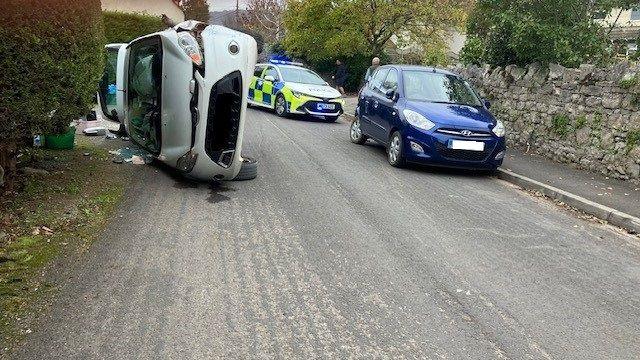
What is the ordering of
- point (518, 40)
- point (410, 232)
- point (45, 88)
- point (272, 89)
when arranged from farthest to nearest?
point (272, 89) < point (518, 40) < point (410, 232) < point (45, 88)

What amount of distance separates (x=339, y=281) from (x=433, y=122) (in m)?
4.98

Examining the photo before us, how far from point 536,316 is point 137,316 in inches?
109

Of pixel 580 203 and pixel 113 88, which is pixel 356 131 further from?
pixel 580 203

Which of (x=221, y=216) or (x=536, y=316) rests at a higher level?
(x=536, y=316)

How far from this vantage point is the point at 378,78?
11.0 m

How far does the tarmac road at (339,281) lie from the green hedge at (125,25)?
16.7 meters

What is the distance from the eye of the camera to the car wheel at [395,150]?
9062 mm

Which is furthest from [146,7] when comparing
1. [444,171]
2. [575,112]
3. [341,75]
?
[575,112]

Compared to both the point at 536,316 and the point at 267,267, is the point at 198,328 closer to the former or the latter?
the point at 267,267

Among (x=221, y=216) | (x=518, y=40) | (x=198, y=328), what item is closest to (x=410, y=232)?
(x=221, y=216)

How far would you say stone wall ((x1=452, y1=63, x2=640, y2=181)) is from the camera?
28.8ft

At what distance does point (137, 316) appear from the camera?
351cm

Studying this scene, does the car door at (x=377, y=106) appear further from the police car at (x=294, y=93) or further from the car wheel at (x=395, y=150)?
the police car at (x=294, y=93)

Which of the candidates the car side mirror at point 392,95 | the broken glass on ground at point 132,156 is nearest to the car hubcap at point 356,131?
the car side mirror at point 392,95
